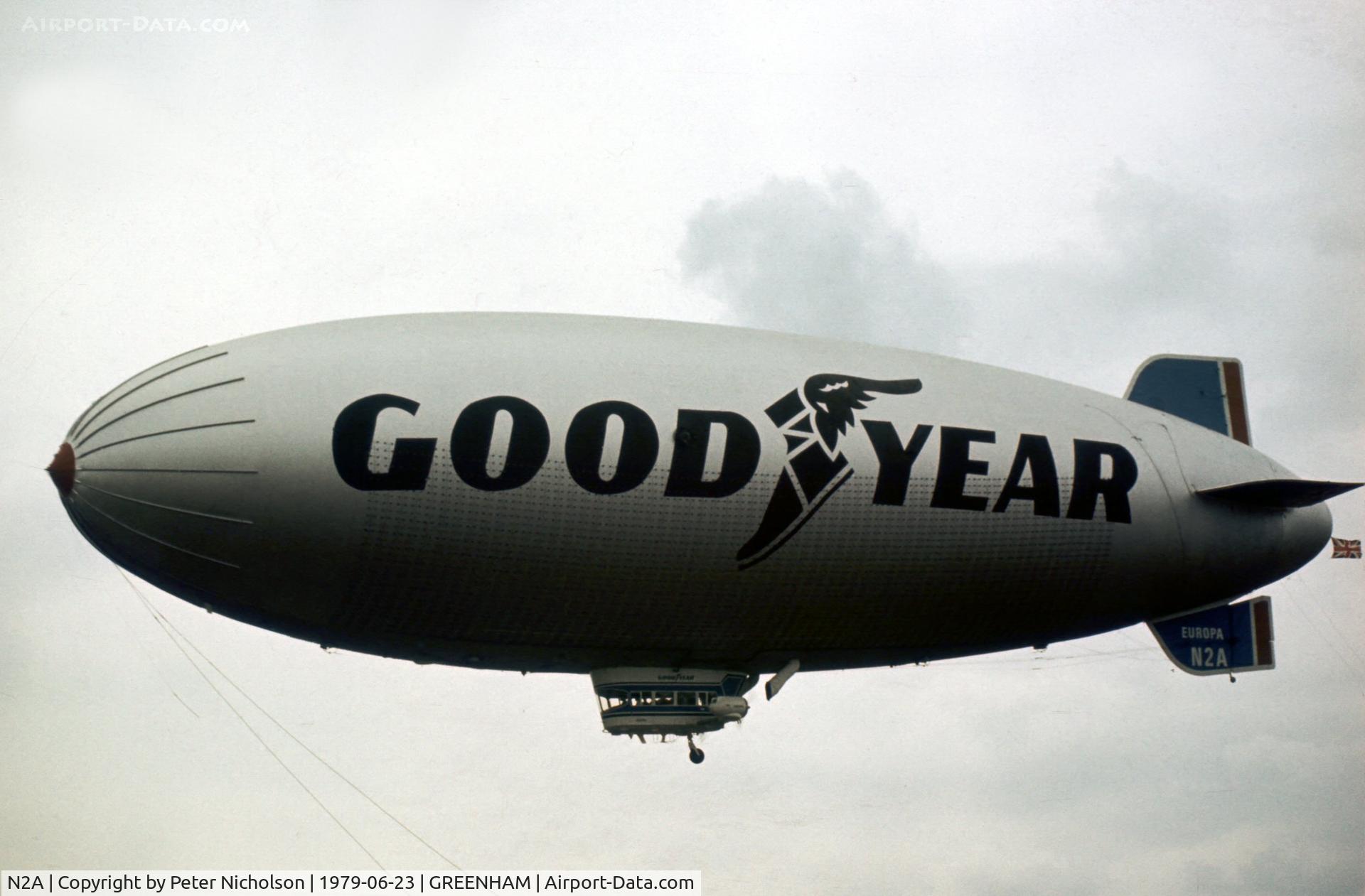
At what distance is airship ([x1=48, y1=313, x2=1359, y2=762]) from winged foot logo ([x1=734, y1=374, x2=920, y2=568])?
0.12 ft

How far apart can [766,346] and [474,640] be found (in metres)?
5.86

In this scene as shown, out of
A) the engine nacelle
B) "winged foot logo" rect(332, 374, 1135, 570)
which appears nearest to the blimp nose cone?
"winged foot logo" rect(332, 374, 1135, 570)

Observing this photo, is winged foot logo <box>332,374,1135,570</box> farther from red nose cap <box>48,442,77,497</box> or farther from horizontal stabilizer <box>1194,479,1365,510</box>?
red nose cap <box>48,442,77,497</box>

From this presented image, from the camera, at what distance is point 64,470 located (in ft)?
57.7

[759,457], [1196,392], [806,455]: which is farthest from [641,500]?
[1196,392]

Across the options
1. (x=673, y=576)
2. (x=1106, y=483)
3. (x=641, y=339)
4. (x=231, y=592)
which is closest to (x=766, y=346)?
(x=641, y=339)

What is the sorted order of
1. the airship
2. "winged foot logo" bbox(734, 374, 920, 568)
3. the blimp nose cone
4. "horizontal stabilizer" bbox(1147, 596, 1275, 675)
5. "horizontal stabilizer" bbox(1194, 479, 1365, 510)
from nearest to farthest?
the blimp nose cone < the airship < "winged foot logo" bbox(734, 374, 920, 568) < "horizontal stabilizer" bbox(1194, 479, 1365, 510) < "horizontal stabilizer" bbox(1147, 596, 1275, 675)

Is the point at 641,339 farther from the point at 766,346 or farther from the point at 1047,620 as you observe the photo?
the point at 1047,620

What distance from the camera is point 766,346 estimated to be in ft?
65.4

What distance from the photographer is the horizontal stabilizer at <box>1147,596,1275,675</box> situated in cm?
2281

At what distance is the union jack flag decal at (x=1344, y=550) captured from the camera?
2369cm

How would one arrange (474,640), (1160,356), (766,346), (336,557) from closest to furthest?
1. (336,557)
2. (474,640)
3. (766,346)
4. (1160,356)

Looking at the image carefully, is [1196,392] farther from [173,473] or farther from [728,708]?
[173,473]

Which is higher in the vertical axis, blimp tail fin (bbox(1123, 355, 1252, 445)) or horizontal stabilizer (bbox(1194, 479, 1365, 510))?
blimp tail fin (bbox(1123, 355, 1252, 445))
